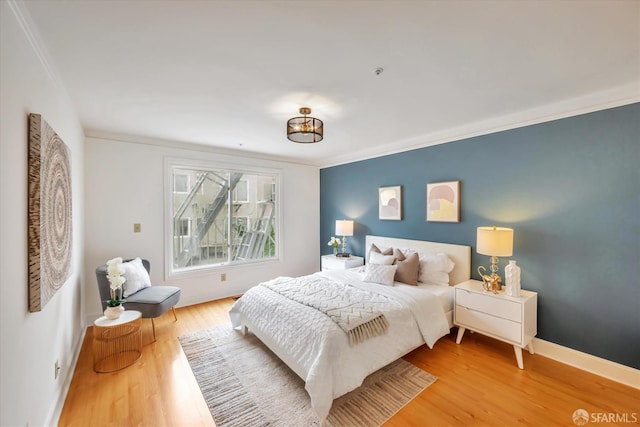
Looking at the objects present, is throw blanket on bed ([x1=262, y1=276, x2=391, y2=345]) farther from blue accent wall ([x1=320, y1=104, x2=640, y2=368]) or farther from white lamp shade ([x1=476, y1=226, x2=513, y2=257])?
blue accent wall ([x1=320, y1=104, x2=640, y2=368])

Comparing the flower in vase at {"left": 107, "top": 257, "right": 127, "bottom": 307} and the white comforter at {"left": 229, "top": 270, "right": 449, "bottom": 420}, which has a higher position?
the flower in vase at {"left": 107, "top": 257, "right": 127, "bottom": 307}

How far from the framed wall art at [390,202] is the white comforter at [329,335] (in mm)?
1325

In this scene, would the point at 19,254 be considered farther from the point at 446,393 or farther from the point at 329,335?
the point at 446,393

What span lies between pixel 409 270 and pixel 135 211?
3698 mm

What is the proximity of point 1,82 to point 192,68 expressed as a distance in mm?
980

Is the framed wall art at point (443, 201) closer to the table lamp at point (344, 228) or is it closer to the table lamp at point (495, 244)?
the table lamp at point (495, 244)

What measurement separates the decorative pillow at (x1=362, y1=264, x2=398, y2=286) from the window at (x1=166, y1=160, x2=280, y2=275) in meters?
2.24

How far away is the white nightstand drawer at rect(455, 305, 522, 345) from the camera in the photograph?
2377 millimetres

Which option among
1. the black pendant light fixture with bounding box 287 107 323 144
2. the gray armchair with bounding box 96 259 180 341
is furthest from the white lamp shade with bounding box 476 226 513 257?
the gray armchair with bounding box 96 259 180 341

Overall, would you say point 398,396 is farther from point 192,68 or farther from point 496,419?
point 192,68

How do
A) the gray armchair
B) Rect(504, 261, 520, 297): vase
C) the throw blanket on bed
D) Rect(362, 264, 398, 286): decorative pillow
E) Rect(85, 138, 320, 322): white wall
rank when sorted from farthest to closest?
1. Rect(85, 138, 320, 322): white wall
2. Rect(362, 264, 398, 286): decorative pillow
3. the gray armchair
4. Rect(504, 261, 520, 297): vase
5. the throw blanket on bed

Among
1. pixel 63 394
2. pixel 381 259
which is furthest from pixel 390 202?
pixel 63 394

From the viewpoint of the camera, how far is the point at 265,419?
179 cm

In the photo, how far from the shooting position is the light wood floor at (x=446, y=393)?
1.80 meters
